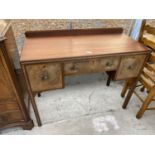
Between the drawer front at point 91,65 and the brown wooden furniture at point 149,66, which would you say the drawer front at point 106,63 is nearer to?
the drawer front at point 91,65

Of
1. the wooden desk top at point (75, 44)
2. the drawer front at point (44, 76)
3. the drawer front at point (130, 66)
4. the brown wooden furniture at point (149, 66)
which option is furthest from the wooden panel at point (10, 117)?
the brown wooden furniture at point (149, 66)

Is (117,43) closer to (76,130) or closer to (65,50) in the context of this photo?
(65,50)

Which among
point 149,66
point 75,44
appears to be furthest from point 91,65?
point 149,66

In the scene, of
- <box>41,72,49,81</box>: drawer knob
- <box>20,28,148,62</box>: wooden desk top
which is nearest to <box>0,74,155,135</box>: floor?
<box>41,72,49,81</box>: drawer knob

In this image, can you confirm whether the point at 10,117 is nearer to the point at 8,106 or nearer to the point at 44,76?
the point at 8,106

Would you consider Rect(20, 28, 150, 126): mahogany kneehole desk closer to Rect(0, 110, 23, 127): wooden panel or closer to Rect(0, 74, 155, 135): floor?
Rect(0, 110, 23, 127): wooden panel

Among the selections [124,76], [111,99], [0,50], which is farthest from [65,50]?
[111,99]

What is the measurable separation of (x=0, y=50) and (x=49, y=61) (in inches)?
12.1

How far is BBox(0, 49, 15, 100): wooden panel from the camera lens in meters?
0.99

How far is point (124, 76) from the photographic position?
1312 millimetres

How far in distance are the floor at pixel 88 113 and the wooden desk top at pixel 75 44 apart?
0.80 m

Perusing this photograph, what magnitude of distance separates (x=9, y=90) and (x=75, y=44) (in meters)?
0.65

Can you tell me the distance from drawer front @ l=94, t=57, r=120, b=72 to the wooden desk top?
5 cm
